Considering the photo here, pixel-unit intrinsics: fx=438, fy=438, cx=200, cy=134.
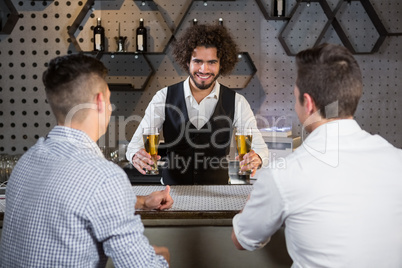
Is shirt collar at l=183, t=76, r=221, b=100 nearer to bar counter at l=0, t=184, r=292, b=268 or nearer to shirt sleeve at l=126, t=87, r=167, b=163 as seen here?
shirt sleeve at l=126, t=87, r=167, b=163

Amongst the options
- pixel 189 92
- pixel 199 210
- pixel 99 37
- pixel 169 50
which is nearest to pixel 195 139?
pixel 189 92

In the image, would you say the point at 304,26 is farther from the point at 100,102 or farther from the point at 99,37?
the point at 100,102

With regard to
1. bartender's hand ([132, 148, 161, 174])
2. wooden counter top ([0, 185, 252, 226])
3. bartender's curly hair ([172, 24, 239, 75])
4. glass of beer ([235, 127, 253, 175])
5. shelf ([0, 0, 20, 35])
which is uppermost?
shelf ([0, 0, 20, 35])

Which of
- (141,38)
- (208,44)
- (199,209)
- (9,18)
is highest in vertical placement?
(9,18)

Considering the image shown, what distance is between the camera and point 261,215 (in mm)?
1370

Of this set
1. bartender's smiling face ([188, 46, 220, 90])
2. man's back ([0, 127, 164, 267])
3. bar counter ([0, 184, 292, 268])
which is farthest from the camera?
bartender's smiling face ([188, 46, 220, 90])

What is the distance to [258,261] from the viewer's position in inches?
76.8

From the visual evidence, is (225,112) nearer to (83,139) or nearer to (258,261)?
(258,261)

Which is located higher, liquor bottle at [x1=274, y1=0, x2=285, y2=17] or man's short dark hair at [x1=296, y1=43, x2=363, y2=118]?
liquor bottle at [x1=274, y1=0, x2=285, y2=17]

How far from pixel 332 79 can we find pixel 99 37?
3451mm

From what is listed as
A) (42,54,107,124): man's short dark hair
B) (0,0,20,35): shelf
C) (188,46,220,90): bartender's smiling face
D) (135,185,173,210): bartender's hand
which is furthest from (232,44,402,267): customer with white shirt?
(0,0,20,35): shelf

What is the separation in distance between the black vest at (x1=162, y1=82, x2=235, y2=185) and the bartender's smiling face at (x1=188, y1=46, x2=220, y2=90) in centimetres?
19

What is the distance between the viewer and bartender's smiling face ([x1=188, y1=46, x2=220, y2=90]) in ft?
9.46

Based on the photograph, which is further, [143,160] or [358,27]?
[358,27]
